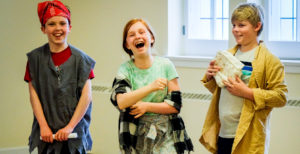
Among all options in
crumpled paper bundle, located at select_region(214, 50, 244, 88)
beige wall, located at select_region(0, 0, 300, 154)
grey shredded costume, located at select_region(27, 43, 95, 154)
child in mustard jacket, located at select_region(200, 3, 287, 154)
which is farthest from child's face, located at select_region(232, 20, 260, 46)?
beige wall, located at select_region(0, 0, 300, 154)

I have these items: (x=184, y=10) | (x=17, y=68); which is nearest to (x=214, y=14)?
(x=184, y=10)

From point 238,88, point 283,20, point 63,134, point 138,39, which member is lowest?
point 63,134

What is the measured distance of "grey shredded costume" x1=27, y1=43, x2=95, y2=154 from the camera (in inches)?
108

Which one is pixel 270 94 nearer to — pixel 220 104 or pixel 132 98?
pixel 220 104

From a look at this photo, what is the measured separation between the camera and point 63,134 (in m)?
2.71

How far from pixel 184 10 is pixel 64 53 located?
1.46 m

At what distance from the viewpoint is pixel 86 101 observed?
9.11ft

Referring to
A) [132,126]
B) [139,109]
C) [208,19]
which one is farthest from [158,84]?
[208,19]

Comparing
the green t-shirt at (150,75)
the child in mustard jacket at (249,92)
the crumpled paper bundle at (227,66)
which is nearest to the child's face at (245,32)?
the child in mustard jacket at (249,92)

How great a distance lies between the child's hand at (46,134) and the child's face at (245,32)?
111cm

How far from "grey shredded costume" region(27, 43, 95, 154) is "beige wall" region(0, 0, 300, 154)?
1.25 metres

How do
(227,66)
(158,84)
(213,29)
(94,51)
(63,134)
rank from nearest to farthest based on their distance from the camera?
Answer: (158,84) → (227,66) → (63,134) → (213,29) → (94,51)

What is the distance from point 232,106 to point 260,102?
0.17 metres

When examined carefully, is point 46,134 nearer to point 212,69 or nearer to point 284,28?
point 212,69
